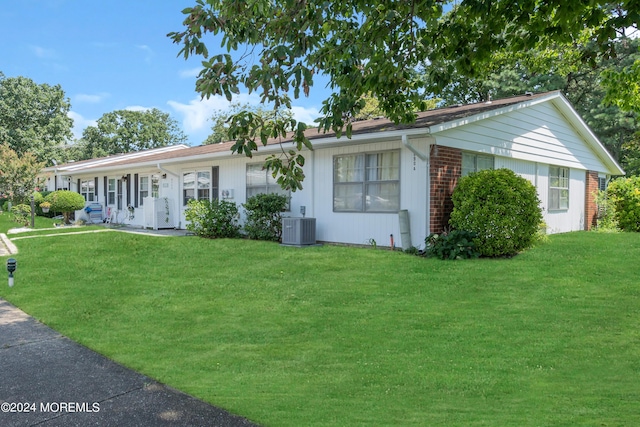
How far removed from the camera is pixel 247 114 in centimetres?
357

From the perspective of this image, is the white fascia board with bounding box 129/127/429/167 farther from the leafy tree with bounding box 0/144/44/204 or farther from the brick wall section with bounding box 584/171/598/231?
the brick wall section with bounding box 584/171/598/231

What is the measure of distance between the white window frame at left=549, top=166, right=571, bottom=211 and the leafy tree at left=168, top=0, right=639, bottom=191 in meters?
10.4

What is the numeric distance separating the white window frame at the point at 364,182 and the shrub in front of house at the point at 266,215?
1.70m

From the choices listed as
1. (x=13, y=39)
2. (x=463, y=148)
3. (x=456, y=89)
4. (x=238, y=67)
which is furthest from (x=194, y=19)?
(x=456, y=89)

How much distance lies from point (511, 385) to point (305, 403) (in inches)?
66.6

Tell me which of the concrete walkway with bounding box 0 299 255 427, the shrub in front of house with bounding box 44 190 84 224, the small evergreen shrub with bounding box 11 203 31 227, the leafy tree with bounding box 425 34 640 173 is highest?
the leafy tree with bounding box 425 34 640 173

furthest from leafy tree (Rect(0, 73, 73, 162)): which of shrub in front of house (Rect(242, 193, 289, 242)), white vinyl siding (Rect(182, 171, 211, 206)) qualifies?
shrub in front of house (Rect(242, 193, 289, 242))

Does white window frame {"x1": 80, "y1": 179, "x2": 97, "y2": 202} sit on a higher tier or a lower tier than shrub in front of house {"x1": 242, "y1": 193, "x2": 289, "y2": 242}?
higher

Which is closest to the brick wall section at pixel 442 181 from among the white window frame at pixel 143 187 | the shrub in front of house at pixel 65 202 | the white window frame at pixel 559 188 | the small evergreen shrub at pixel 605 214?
the white window frame at pixel 559 188

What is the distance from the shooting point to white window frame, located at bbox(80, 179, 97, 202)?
22606 mm

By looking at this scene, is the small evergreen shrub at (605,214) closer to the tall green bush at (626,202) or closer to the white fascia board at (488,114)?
the tall green bush at (626,202)

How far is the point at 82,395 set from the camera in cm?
362

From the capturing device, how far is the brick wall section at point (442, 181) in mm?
9695

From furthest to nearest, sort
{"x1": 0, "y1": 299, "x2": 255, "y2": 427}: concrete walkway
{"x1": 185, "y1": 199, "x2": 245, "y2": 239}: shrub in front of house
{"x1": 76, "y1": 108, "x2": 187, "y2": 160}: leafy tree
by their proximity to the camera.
A: {"x1": 76, "y1": 108, "x2": 187, "y2": 160}: leafy tree < {"x1": 185, "y1": 199, "x2": 245, "y2": 239}: shrub in front of house < {"x1": 0, "y1": 299, "x2": 255, "y2": 427}: concrete walkway
